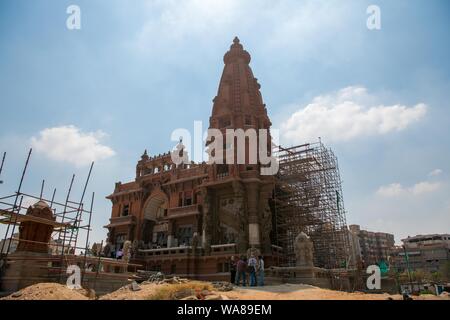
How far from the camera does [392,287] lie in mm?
28391

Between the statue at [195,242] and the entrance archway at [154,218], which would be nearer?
the statue at [195,242]

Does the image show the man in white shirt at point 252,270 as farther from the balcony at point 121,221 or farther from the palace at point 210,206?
the balcony at point 121,221

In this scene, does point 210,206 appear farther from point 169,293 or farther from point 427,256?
point 427,256

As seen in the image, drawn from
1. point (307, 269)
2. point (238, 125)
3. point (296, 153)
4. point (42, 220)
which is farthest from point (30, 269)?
point (296, 153)

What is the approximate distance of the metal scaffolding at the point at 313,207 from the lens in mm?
33344

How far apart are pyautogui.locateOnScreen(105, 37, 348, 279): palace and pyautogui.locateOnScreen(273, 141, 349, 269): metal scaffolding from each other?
2.47 feet

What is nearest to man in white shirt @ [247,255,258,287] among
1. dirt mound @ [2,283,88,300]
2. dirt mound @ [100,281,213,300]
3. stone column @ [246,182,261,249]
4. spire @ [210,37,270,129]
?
dirt mound @ [100,281,213,300]

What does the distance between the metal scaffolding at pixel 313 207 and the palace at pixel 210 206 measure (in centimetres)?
75

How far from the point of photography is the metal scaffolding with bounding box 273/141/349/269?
1313 inches

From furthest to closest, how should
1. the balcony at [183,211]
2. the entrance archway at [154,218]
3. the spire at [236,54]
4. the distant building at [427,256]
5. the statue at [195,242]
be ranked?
1. the distant building at [427,256]
2. the spire at [236,54]
3. the entrance archway at [154,218]
4. the balcony at [183,211]
5. the statue at [195,242]

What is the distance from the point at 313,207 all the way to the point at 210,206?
10473 millimetres

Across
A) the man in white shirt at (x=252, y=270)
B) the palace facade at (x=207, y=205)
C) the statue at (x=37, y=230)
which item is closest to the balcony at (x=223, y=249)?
the palace facade at (x=207, y=205)

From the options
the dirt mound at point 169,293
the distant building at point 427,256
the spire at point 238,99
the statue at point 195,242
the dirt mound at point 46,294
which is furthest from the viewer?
the distant building at point 427,256
